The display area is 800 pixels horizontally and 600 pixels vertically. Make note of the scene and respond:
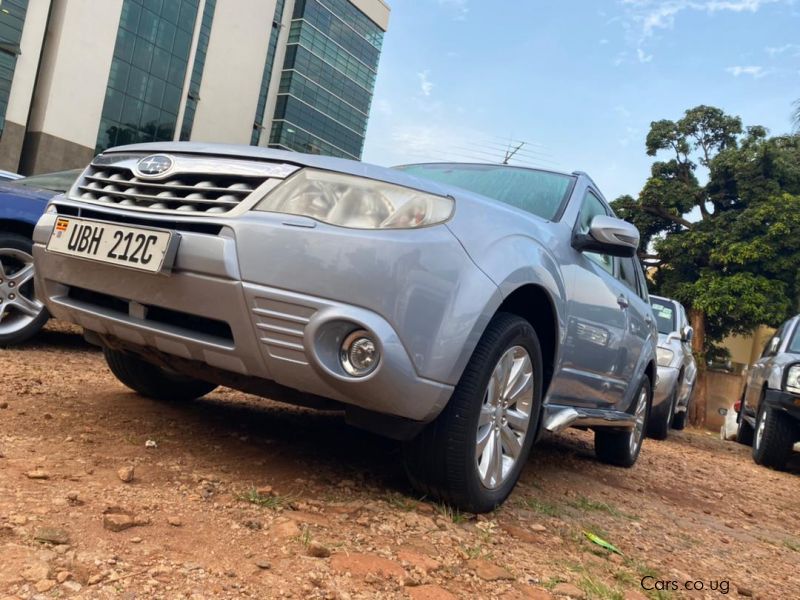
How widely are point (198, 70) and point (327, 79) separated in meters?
10.5

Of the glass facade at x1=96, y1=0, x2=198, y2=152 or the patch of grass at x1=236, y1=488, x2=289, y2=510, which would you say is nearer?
the patch of grass at x1=236, y1=488, x2=289, y2=510

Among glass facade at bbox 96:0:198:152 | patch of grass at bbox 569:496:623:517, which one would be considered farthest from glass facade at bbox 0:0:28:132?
patch of grass at bbox 569:496:623:517

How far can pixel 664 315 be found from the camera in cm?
902

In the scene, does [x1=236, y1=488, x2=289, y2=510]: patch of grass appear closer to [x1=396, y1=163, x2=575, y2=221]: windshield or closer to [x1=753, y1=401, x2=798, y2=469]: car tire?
[x1=396, y1=163, x2=575, y2=221]: windshield

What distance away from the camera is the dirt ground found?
5.74 feet

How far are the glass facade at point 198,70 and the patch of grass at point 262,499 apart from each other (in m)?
31.9

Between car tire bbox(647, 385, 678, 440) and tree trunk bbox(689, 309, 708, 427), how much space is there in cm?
1000

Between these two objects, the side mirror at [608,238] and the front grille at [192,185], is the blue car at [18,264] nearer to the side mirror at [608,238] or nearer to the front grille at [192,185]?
the front grille at [192,185]

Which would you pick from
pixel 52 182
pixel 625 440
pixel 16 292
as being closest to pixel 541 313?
pixel 625 440

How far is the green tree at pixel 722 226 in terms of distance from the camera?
16.8 meters

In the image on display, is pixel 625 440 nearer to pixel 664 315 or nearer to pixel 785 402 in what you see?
pixel 785 402

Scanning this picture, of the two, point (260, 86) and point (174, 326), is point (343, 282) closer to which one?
point (174, 326)

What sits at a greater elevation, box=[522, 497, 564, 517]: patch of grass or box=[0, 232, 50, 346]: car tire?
box=[0, 232, 50, 346]: car tire

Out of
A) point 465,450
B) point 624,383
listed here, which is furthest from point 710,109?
point 465,450
